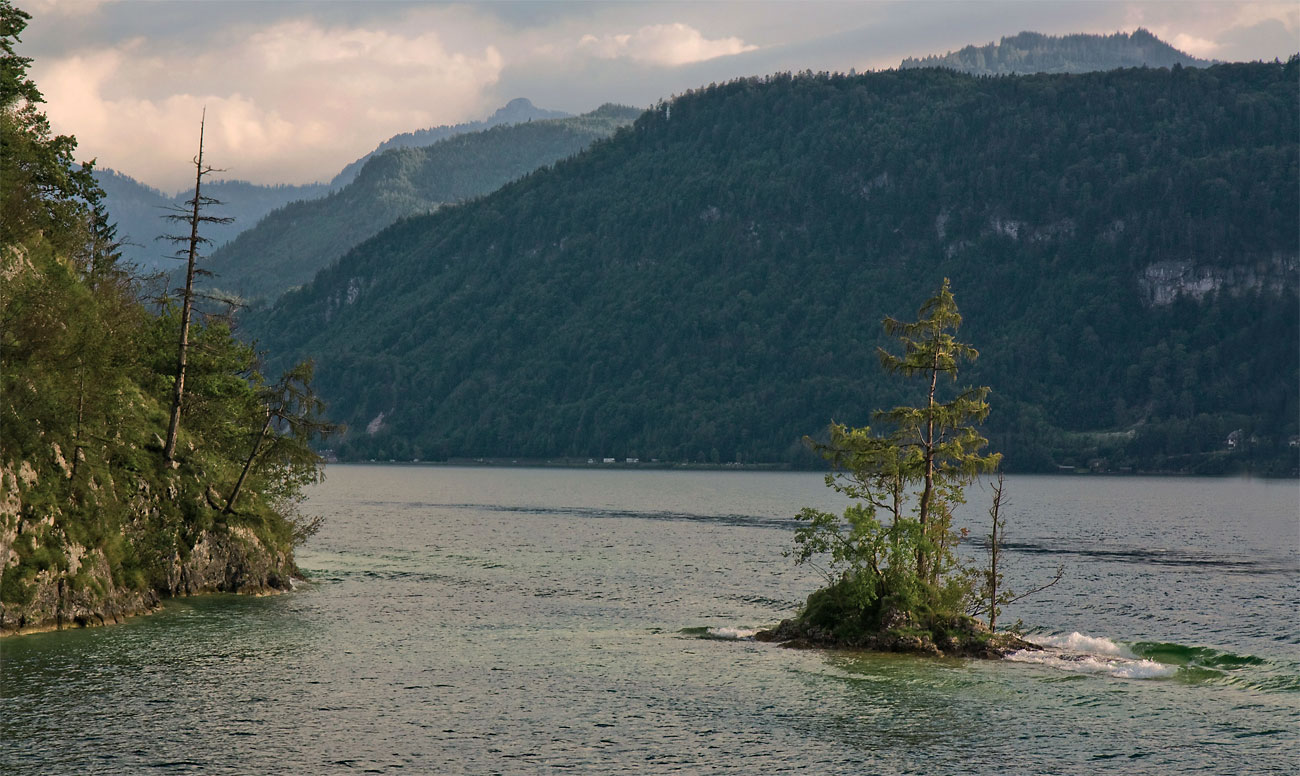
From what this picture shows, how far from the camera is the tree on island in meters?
51.2

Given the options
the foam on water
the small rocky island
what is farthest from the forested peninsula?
the foam on water

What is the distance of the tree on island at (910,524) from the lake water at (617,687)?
7.38 feet

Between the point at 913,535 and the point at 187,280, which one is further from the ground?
the point at 187,280

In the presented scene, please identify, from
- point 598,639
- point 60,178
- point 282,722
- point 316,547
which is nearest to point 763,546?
point 316,547

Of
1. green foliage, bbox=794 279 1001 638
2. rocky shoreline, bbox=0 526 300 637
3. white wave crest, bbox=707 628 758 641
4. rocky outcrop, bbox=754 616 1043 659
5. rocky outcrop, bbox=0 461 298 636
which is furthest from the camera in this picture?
white wave crest, bbox=707 628 758 641

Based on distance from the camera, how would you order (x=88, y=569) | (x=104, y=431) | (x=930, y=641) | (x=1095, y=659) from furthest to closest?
(x=104, y=431), (x=1095, y=659), (x=88, y=569), (x=930, y=641)

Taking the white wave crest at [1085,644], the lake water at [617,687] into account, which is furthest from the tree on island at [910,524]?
the white wave crest at [1085,644]

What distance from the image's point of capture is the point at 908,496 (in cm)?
5103

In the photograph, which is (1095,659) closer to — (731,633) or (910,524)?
(910,524)

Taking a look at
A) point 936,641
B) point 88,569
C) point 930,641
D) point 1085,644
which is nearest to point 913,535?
point 930,641

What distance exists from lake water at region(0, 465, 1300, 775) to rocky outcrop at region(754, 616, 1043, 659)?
1.08m

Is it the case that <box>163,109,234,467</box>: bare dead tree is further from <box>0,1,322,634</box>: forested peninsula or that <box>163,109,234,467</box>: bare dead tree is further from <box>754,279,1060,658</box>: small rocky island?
<box>754,279,1060,658</box>: small rocky island

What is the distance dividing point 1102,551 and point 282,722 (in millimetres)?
94840

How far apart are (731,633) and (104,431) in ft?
104
